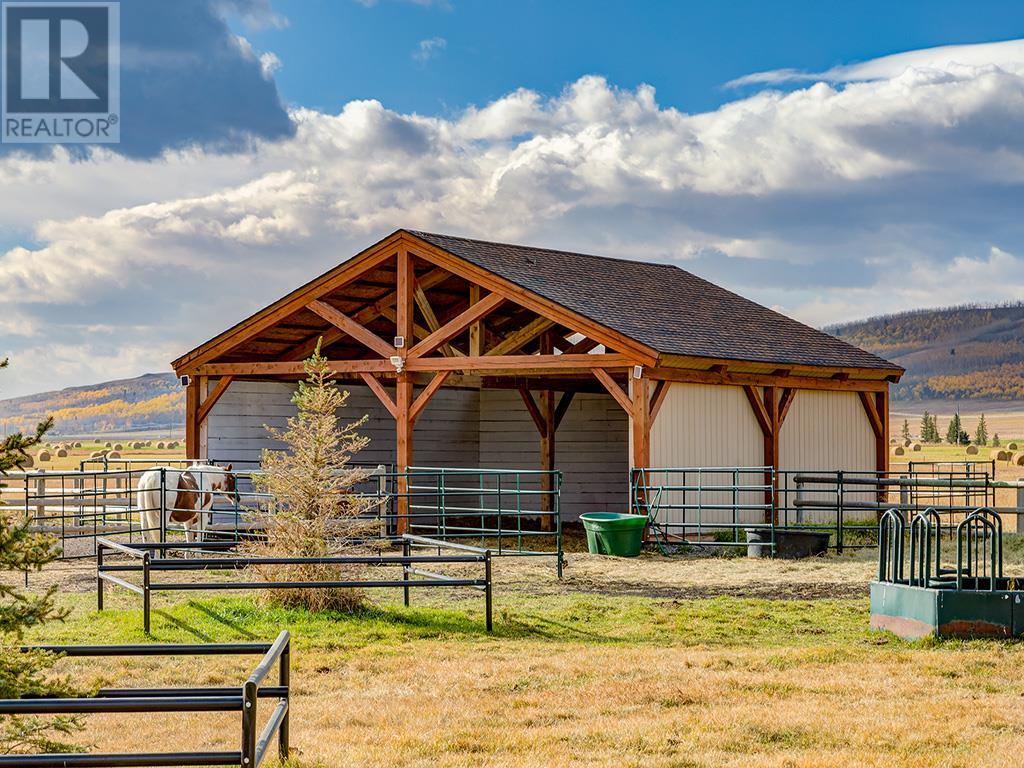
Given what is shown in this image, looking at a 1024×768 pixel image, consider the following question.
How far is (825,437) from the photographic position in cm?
2355

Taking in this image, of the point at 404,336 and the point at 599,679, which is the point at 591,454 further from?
the point at 599,679

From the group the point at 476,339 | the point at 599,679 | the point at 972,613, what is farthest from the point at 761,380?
the point at 599,679

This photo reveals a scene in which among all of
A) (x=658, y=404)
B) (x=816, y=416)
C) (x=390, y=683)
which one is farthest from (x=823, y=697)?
(x=816, y=416)

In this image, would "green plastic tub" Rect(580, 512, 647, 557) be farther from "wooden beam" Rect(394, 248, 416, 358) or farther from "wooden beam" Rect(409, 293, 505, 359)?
"wooden beam" Rect(394, 248, 416, 358)

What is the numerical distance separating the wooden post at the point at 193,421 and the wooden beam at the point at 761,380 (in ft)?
28.4

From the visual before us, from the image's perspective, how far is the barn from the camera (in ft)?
66.3

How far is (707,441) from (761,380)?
5.70 ft

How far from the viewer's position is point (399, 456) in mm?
21094

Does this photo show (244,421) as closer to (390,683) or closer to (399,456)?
(399,456)

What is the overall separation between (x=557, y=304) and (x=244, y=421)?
275 inches

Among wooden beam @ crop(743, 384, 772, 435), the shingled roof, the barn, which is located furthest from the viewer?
wooden beam @ crop(743, 384, 772, 435)

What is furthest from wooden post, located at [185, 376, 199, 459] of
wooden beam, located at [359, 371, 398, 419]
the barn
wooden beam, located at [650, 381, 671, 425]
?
wooden beam, located at [650, 381, 671, 425]

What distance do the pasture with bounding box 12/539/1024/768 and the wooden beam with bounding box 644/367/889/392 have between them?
5.55 metres

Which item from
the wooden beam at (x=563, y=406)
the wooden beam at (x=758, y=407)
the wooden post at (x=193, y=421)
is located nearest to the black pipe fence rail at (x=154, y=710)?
the wooden beam at (x=758, y=407)
